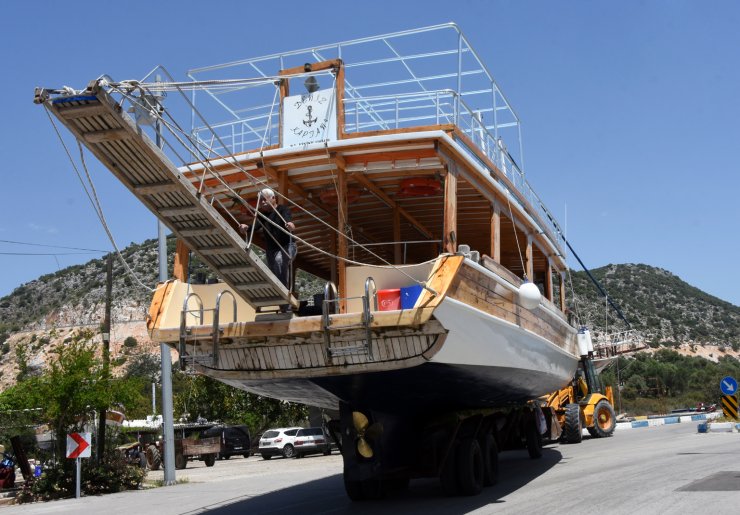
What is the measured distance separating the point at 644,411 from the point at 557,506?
138 feet

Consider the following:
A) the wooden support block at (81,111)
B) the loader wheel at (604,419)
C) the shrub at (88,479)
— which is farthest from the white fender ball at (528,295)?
the loader wheel at (604,419)

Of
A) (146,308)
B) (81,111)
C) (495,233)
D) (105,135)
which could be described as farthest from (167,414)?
(146,308)

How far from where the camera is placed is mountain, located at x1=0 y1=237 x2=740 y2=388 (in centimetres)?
7519

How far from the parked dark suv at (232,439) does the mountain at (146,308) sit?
43.4 m

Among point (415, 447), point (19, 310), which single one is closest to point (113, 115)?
point (415, 447)

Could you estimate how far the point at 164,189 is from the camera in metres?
7.49

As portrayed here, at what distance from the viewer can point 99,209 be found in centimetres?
708

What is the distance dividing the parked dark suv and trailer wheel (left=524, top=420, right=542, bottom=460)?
55.4 feet

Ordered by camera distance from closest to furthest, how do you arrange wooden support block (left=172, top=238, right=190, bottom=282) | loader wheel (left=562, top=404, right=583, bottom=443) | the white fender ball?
1. the white fender ball
2. wooden support block (left=172, top=238, right=190, bottom=282)
3. loader wheel (left=562, top=404, right=583, bottom=443)

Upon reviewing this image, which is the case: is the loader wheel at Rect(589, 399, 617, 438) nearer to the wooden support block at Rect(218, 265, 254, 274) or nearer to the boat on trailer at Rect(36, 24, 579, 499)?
the boat on trailer at Rect(36, 24, 579, 499)

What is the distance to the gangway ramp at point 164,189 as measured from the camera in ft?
21.9

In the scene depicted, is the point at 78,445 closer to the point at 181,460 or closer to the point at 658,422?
the point at 181,460

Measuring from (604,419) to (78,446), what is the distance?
560 inches

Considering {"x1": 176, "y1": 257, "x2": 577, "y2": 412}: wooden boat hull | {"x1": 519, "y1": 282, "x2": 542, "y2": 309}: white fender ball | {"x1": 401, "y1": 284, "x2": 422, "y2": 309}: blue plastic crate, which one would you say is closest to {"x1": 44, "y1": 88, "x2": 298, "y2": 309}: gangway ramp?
{"x1": 176, "y1": 257, "x2": 577, "y2": 412}: wooden boat hull
